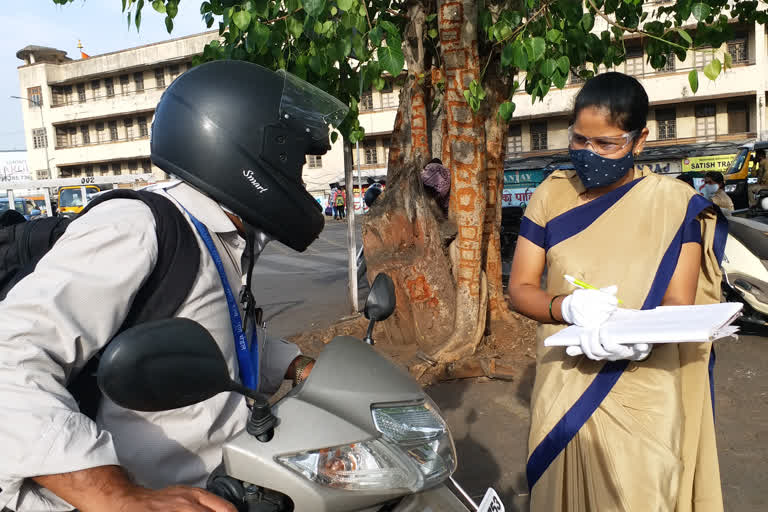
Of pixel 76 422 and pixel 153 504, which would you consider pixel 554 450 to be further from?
pixel 76 422

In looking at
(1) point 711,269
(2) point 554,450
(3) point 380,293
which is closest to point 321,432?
(3) point 380,293

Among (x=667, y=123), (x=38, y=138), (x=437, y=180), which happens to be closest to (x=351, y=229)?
(x=437, y=180)

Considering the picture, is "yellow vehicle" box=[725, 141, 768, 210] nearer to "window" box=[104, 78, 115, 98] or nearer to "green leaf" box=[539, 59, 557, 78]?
"green leaf" box=[539, 59, 557, 78]

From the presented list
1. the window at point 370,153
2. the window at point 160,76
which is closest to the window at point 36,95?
the window at point 160,76

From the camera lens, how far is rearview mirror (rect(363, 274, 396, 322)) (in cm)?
176

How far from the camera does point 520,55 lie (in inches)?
142

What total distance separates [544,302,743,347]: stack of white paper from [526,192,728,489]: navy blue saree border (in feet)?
0.48

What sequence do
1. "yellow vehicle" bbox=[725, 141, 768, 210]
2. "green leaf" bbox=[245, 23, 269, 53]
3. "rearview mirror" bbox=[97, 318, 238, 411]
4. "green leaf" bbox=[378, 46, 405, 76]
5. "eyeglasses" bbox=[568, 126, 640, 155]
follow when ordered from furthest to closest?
"yellow vehicle" bbox=[725, 141, 768, 210]
"green leaf" bbox=[245, 23, 269, 53]
"green leaf" bbox=[378, 46, 405, 76]
"eyeglasses" bbox=[568, 126, 640, 155]
"rearview mirror" bbox=[97, 318, 238, 411]

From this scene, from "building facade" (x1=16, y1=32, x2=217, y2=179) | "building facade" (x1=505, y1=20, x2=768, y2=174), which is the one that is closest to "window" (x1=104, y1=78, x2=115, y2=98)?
"building facade" (x1=16, y1=32, x2=217, y2=179)

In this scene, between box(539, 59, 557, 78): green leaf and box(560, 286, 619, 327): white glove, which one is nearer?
box(560, 286, 619, 327): white glove

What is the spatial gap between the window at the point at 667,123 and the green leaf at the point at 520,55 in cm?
3043

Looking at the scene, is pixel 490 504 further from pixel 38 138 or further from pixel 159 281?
pixel 38 138

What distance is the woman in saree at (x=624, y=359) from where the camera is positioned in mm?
1972

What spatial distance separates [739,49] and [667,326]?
3287 centimetres
